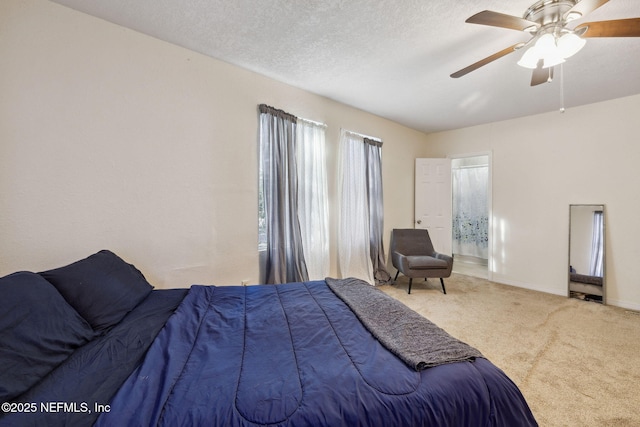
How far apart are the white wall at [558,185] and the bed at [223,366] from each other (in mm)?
3597

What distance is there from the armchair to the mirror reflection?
1.64 m

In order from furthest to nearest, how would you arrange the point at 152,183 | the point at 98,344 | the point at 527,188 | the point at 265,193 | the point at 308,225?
the point at 527,188
the point at 308,225
the point at 265,193
the point at 152,183
the point at 98,344

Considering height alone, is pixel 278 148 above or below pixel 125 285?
above

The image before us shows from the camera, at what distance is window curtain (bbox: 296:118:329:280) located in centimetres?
313

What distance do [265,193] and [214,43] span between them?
1.42m

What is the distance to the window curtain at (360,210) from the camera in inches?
142

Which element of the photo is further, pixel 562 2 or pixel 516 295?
pixel 516 295

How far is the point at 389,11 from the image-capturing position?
1.83 m

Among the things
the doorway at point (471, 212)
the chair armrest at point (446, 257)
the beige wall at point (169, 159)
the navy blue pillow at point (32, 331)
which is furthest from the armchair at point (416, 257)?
the navy blue pillow at point (32, 331)

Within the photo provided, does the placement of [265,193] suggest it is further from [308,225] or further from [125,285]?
[125,285]

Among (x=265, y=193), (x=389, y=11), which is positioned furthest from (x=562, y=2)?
(x=265, y=193)

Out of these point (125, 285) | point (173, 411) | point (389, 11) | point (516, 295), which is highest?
point (389, 11)

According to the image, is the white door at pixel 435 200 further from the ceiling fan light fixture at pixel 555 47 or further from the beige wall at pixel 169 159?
the ceiling fan light fixture at pixel 555 47

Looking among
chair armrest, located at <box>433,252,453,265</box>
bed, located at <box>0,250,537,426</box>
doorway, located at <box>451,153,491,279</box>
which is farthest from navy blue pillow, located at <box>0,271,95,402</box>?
doorway, located at <box>451,153,491,279</box>
